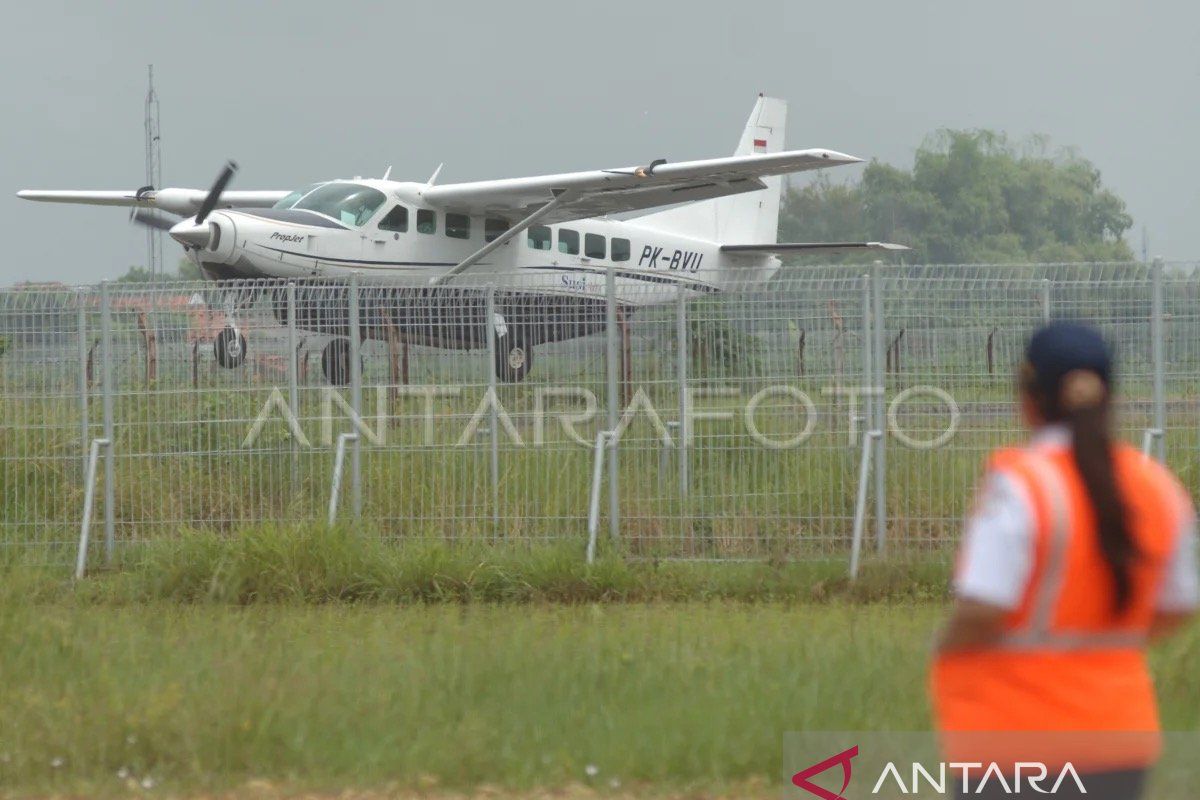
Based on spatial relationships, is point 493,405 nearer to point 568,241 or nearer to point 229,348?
point 229,348

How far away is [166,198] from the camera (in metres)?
31.9

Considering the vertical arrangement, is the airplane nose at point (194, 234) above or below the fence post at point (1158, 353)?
above

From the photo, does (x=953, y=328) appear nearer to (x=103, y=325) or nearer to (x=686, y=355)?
(x=686, y=355)

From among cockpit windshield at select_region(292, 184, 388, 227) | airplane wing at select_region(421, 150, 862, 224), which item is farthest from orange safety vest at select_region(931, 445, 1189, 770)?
cockpit windshield at select_region(292, 184, 388, 227)

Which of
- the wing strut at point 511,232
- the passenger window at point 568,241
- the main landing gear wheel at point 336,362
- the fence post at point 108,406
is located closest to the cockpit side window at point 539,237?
the passenger window at point 568,241

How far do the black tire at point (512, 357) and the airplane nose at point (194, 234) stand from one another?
547 inches

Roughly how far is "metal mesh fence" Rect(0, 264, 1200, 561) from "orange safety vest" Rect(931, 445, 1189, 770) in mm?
7885

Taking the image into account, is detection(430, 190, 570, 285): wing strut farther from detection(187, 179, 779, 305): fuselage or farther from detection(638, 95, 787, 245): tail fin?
detection(638, 95, 787, 245): tail fin

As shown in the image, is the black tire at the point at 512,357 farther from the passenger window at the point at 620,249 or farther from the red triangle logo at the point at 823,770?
the passenger window at the point at 620,249

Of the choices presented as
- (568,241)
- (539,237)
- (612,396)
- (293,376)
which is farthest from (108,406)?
(568,241)

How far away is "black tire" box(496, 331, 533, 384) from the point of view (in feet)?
38.4

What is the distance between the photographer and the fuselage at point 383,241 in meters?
24.8

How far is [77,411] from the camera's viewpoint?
11.9 metres

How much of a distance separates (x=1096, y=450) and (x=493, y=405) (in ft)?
29.0
